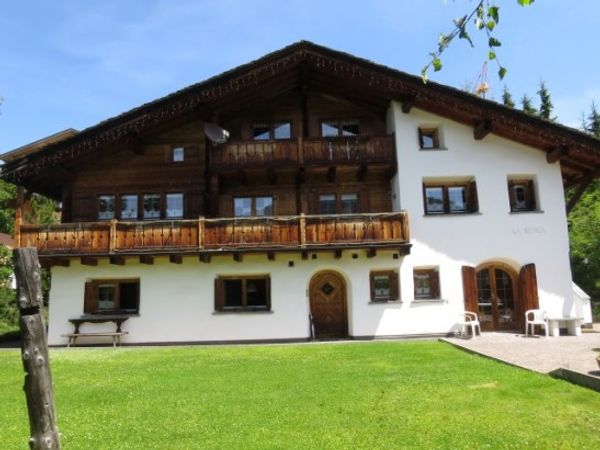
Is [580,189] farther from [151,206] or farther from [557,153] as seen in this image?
[151,206]

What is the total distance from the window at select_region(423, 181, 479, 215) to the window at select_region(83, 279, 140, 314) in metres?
10.5

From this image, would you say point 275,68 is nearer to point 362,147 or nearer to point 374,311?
point 362,147

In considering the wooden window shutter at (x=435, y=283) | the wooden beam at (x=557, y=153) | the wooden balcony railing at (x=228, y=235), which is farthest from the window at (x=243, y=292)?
the wooden beam at (x=557, y=153)

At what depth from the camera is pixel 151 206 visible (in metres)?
18.8

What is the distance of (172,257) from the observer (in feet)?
55.8

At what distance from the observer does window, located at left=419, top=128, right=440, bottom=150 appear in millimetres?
18641

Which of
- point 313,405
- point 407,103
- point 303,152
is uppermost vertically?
point 407,103

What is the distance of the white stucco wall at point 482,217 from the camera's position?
17.4 m

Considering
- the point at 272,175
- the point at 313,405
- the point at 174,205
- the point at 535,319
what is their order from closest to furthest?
1. the point at 313,405
2. the point at 535,319
3. the point at 272,175
4. the point at 174,205

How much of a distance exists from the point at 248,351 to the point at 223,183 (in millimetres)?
7066

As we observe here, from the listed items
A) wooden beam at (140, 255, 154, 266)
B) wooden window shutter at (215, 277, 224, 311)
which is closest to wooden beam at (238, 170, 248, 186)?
wooden window shutter at (215, 277, 224, 311)

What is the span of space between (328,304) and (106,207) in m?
8.77

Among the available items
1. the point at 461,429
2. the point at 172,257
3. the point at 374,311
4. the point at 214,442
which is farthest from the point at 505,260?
the point at 214,442

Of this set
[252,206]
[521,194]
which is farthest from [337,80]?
[521,194]
